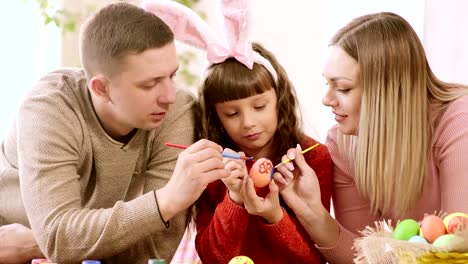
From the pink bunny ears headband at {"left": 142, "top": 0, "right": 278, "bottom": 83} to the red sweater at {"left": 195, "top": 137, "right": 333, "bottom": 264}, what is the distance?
1.04ft

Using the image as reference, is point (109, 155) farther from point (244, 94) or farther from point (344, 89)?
point (344, 89)

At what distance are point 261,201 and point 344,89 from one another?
363mm

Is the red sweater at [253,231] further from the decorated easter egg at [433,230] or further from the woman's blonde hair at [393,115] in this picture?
the decorated easter egg at [433,230]

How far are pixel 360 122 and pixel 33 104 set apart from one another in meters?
0.83

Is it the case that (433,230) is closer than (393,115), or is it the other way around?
(433,230)

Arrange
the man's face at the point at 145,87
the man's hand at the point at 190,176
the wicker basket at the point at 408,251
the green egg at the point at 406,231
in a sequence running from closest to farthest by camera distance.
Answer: the wicker basket at the point at 408,251 → the green egg at the point at 406,231 → the man's hand at the point at 190,176 → the man's face at the point at 145,87

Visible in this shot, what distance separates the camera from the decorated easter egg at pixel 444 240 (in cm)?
133

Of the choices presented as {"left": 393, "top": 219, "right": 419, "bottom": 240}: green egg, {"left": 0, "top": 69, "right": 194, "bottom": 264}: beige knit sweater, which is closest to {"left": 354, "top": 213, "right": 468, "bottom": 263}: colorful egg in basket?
{"left": 393, "top": 219, "right": 419, "bottom": 240}: green egg

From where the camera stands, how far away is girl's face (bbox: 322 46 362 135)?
1.96 metres

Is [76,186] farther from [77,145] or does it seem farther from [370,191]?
[370,191]

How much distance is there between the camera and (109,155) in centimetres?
196

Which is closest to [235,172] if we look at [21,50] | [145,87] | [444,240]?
[145,87]

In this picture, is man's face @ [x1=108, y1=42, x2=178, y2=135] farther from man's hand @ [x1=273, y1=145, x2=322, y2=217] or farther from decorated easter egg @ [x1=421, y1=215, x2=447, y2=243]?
decorated easter egg @ [x1=421, y1=215, x2=447, y2=243]

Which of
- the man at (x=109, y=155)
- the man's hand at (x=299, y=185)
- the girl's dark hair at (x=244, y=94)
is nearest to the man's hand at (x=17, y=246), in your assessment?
the man at (x=109, y=155)
